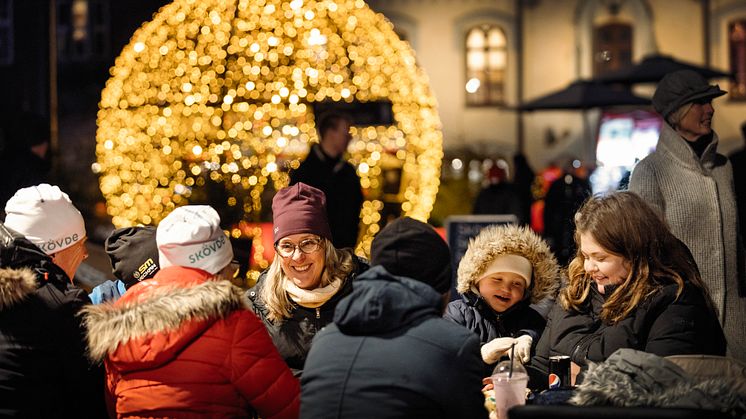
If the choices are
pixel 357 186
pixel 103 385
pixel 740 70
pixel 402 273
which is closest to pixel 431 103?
pixel 357 186

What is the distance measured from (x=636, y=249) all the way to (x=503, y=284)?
0.77m

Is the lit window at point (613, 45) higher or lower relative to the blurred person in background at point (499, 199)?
higher

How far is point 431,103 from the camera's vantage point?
8445 mm

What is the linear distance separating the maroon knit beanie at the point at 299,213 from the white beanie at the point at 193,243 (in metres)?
0.76

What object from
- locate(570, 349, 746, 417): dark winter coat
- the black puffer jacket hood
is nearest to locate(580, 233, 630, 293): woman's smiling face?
locate(570, 349, 746, 417): dark winter coat

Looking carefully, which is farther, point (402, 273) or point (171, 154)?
point (171, 154)

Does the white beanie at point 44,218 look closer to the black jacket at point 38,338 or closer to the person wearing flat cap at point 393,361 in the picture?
the black jacket at point 38,338

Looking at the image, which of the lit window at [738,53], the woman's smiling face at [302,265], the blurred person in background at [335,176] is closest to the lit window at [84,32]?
the lit window at [738,53]

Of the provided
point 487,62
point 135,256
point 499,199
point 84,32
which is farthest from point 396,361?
point 487,62

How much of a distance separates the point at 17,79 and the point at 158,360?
6285mm

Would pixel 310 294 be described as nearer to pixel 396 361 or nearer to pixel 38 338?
pixel 38 338

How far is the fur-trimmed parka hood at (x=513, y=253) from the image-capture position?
179 inches

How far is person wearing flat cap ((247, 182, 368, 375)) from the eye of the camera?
448cm

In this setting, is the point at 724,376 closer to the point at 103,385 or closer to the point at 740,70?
the point at 103,385
